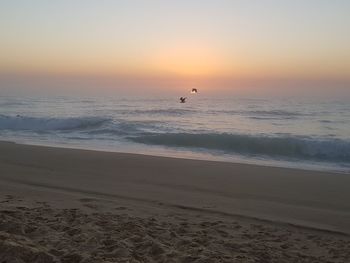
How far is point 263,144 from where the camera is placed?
706 inches

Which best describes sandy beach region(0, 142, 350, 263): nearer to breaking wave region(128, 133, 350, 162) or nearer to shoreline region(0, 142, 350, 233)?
shoreline region(0, 142, 350, 233)

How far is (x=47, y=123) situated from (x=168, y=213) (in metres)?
21.4

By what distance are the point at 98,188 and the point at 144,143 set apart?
10.6 meters

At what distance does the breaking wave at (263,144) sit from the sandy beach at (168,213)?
5.03 meters

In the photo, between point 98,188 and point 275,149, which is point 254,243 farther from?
point 275,149

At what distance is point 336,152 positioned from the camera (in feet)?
54.0

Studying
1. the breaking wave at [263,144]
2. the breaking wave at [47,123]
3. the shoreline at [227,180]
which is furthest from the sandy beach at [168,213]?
the breaking wave at [47,123]

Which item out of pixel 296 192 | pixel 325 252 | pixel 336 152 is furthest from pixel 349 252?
pixel 336 152

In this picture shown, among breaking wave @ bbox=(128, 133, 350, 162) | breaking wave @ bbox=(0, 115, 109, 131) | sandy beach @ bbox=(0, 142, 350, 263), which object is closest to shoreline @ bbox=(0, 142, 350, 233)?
sandy beach @ bbox=(0, 142, 350, 263)

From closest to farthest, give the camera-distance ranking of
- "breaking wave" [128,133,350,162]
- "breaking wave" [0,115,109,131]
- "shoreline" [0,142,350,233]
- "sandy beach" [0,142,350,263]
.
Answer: "sandy beach" [0,142,350,263] → "shoreline" [0,142,350,233] → "breaking wave" [128,133,350,162] → "breaking wave" [0,115,109,131]

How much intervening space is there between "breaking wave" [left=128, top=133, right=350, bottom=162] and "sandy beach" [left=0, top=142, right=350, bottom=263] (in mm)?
5027

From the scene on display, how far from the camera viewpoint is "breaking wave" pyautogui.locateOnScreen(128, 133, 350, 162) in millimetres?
16406

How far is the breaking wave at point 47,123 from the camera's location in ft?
83.8

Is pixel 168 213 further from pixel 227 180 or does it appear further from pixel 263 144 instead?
pixel 263 144
